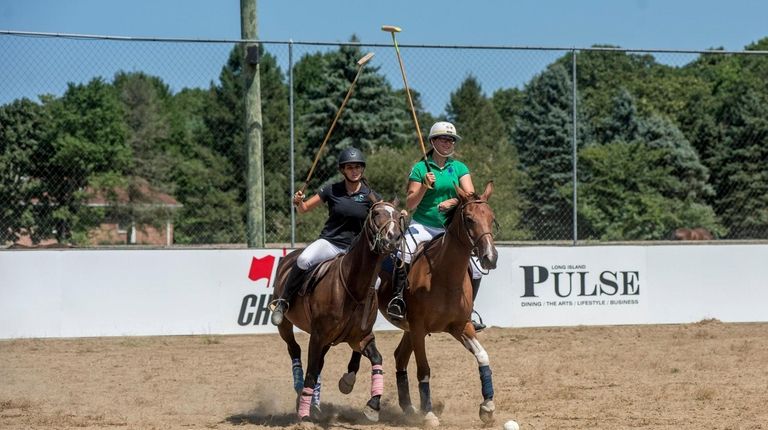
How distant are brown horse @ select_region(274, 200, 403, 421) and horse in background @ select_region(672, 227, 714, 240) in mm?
17412

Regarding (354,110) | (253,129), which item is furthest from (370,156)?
(253,129)

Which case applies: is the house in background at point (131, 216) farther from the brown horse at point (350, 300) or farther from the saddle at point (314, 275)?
the brown horse at point (350, 300)

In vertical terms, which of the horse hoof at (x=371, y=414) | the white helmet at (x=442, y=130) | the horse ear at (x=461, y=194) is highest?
the white helmet at (x=442, y=130)

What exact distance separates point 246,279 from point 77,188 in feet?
16.7

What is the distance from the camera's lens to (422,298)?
30.1 ft

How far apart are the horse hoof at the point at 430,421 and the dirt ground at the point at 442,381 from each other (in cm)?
17

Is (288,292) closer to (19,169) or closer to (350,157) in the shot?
(350,157)

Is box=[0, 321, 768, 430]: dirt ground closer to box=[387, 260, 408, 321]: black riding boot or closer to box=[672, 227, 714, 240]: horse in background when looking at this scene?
box=[387, 260, 408, 321]: black riding boot

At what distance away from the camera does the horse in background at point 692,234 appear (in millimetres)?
24750

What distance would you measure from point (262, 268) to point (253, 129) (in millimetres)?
2309

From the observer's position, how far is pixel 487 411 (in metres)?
8.89

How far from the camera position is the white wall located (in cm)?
1545

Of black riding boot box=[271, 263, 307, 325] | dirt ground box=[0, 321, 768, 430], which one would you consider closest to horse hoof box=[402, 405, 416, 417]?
dirt ground box=[0, 321, 768, 430]

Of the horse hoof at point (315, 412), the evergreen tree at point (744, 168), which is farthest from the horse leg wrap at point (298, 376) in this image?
the evergreen tree at point (744, 168)
